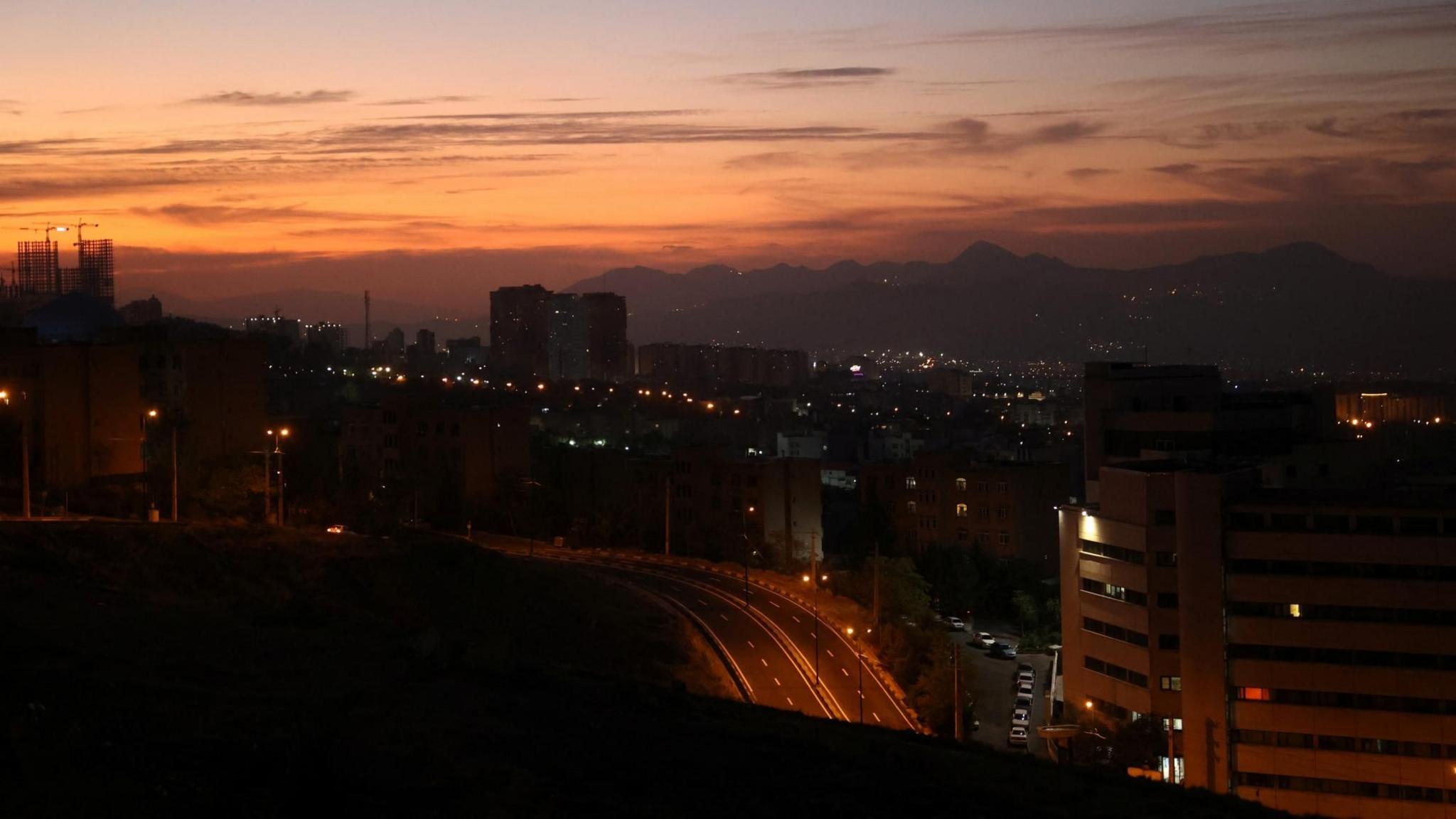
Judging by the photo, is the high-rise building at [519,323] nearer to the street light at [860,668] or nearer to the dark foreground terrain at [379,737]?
the street light at [860,668]

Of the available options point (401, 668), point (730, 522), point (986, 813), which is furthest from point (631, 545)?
point (986, 813)

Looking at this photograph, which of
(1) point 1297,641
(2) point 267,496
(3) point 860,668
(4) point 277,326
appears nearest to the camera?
(1) point 1297,641

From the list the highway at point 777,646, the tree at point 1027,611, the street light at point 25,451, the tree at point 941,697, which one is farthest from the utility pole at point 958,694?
the street light at point 25,451

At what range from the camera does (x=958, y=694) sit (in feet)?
86.3

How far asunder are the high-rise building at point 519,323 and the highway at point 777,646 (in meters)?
125

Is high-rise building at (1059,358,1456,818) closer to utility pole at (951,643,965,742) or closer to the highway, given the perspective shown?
utility pole at (951,643,965,742)

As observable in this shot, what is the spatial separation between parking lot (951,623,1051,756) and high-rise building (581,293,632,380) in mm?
128649

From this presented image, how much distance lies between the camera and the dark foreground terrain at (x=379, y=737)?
9.70 m

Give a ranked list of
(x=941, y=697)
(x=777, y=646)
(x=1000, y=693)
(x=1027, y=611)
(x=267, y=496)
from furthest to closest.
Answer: (x=1027, y=611), (x=267, y=496), (x=1000, y=693), (x=777, y=646), (x=941, y=697)

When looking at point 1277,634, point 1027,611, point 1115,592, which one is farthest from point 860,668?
point 1027,611

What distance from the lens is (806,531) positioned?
52812mm

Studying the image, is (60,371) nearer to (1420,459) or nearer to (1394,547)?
(1394,547)

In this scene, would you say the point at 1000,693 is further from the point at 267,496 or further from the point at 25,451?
the point at 25,451

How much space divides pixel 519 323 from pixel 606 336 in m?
10.4
